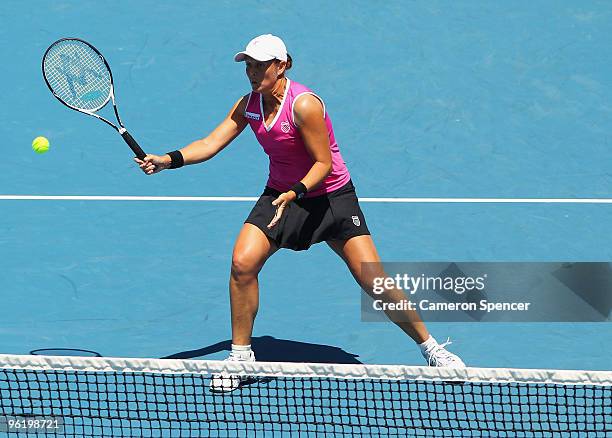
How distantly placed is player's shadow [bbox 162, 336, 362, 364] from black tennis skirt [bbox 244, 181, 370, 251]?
0.82 m

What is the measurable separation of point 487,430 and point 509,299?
201 cm

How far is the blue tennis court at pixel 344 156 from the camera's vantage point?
8.12 meters

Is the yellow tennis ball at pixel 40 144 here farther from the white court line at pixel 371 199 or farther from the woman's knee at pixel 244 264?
the woman's knee at pixel 244 264

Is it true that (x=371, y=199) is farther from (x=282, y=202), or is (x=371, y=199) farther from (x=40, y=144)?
(x=282, y=202)

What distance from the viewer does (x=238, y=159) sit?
408 inches

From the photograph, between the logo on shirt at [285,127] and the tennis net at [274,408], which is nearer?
the tennis net at [274,408]

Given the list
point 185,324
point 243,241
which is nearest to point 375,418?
point 243,241

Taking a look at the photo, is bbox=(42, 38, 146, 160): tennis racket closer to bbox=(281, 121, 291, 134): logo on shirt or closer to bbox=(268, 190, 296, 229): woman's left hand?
bbox=(281, 121, 291, 134): logo on shirt

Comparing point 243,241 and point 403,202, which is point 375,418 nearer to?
point 243,241

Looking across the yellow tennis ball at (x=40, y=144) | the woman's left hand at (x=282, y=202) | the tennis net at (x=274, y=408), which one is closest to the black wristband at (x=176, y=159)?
the woman's left hand at (x=282, y=202)

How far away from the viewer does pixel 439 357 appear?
7.33 m

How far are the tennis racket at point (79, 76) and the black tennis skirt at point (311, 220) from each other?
1.25m

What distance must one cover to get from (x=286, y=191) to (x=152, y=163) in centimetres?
81

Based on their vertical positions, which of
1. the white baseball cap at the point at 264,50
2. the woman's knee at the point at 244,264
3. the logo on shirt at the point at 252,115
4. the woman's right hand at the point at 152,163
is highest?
the white baseball cap at the point at 264,50
